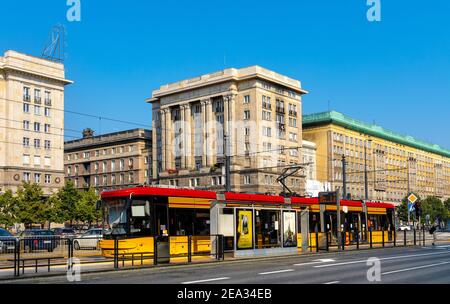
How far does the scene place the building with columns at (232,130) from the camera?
324 feet

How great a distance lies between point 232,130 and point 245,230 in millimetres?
71446

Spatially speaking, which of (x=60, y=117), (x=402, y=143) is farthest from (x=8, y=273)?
(x=402, y=143)

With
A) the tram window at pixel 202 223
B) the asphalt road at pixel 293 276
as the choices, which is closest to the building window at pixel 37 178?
the tram window at pixel 202 223

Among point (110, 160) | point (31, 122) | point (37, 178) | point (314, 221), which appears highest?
point (31, 122)

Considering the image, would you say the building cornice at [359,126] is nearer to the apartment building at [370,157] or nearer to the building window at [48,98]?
the apartment building at [370,157]

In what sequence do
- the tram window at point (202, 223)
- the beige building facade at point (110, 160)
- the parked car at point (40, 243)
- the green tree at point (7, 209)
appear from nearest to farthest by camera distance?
1. the parked car at point (40, 243)
2. the tram window at point (202, 223)
3. the green tree at point (7, 209)
4. the beige building facade at point (110, 160)

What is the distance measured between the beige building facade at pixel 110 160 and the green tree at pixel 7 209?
4293 centimetres

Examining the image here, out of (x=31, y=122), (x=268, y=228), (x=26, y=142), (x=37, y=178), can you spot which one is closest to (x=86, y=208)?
(x=37, y=178)

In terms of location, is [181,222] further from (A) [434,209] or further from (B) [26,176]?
(A) [434,209]

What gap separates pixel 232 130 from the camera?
332ft

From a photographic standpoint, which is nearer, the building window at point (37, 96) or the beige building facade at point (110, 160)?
the building window at point (37, 96)

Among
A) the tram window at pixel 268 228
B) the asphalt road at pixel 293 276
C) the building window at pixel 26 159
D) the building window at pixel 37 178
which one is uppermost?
the building window at pixel 26 159

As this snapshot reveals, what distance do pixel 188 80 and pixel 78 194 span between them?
34.4 metres

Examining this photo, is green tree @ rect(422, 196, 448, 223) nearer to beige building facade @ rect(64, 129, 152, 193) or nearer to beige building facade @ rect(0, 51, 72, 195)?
beige building facade @ rect(64, 129, 152, 193)
